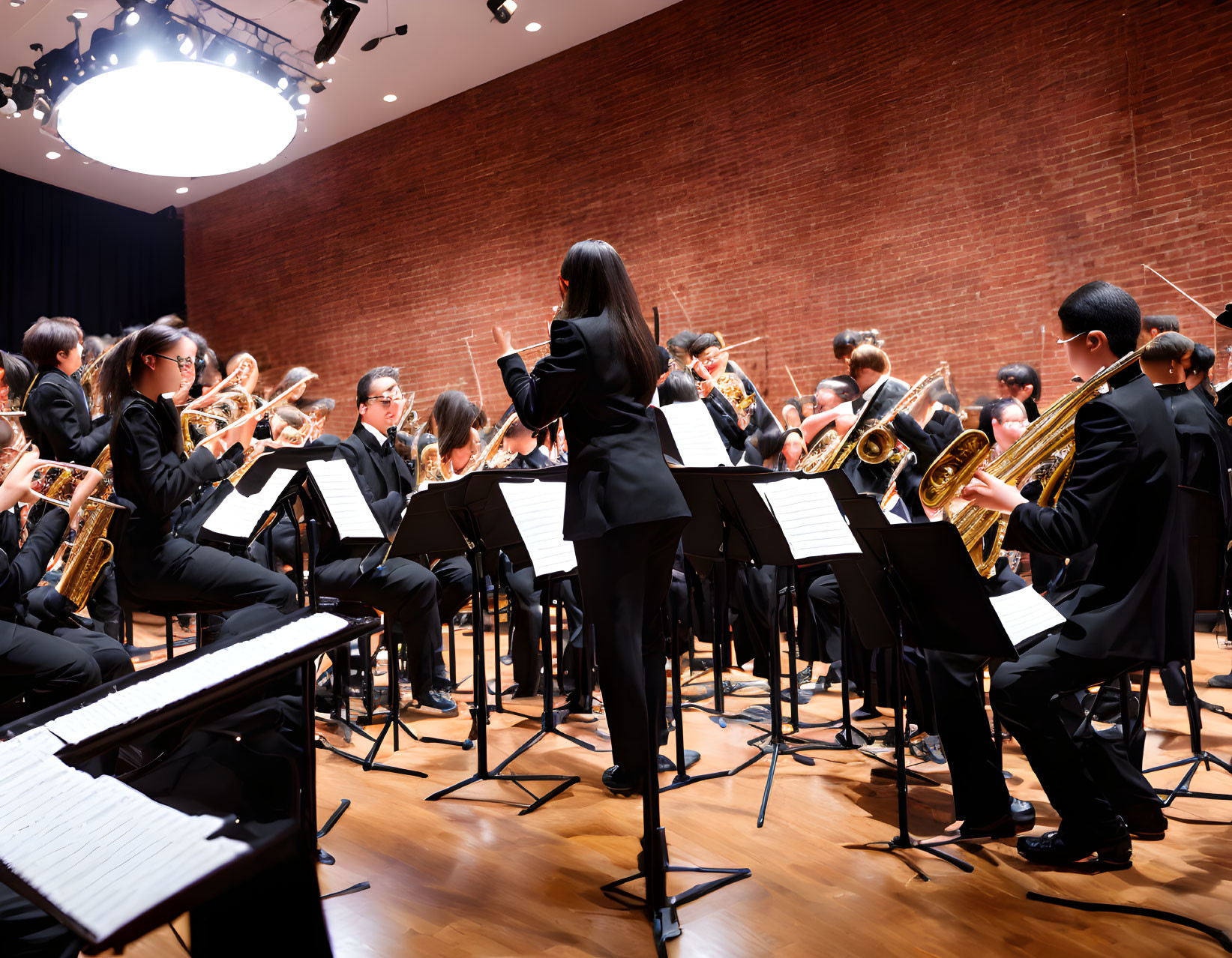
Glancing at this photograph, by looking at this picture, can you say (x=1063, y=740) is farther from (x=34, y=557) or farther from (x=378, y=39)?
(x=378, y=39)

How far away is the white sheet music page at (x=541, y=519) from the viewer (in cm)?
288

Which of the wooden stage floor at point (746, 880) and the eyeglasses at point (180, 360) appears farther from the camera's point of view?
the eyeglasses at point (180, 360)

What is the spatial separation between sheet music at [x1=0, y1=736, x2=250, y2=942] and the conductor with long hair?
1484 mm

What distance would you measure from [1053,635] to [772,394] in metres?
6.02

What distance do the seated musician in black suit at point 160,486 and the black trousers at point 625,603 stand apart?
1.59 meters

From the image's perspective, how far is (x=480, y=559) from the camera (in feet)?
11.3

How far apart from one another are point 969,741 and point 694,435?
1.61m

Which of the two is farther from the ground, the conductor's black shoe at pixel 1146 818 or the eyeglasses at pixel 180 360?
the eyeglasses at pixel 180 360

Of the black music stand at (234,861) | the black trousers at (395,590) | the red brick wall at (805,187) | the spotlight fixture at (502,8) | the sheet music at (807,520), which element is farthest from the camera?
the spotlight fixture at (502,8)

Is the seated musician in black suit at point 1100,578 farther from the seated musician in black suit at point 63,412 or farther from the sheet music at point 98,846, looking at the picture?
the seated musician in black suit at point 63,412

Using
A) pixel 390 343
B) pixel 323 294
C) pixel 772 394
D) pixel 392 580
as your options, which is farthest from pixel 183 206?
pixel 392 580

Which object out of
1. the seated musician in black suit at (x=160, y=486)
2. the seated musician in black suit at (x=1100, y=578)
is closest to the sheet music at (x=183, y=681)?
the seated musician in black suit at (x=1100, y=578)

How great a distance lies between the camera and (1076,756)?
2.41 metres

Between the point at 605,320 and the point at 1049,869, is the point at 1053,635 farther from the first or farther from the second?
the point at 605,320
